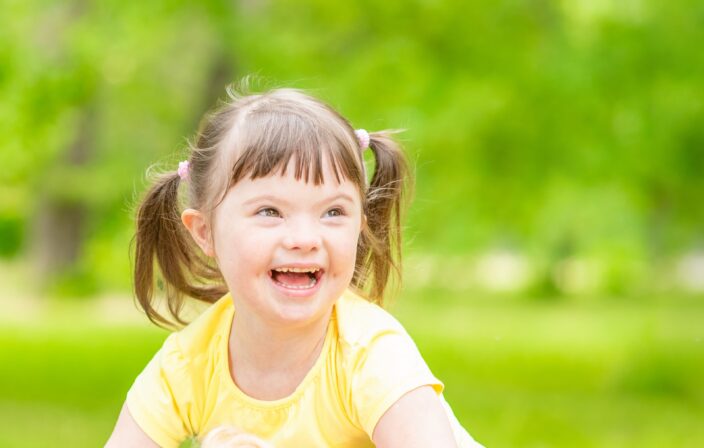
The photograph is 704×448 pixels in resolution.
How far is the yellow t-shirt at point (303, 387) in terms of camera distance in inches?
111

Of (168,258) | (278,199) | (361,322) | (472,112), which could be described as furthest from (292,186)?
(472,112)

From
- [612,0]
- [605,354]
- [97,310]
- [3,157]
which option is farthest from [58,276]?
[612,0]

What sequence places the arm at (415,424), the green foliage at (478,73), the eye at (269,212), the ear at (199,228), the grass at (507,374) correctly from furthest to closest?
the green foliage at (478,73), the grass at (507,374), the ear at (199,228), the eye at (269,212), the arm at (415,424)

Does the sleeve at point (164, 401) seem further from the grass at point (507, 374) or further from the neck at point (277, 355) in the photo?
the grass at point (507, 374)

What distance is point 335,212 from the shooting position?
9.36ft

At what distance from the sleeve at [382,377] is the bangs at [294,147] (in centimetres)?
42

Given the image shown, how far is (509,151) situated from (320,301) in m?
5.93

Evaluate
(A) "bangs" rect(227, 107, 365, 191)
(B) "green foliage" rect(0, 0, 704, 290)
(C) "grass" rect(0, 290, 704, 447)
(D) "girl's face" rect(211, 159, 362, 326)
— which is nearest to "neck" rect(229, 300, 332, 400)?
(D) "girl's face" rect(211, 159, 362, 326)

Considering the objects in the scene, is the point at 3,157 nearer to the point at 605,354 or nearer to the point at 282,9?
the point at 282,9

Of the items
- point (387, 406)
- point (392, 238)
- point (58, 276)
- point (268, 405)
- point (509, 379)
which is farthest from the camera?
point (58, 276)

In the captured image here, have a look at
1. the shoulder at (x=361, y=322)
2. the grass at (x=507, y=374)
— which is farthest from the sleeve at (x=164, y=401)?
the grass at (x=507, y=374)

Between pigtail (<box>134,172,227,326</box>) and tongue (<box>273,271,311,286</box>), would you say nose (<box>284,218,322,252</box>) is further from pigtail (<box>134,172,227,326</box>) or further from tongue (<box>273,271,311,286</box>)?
pigtail (<box>134,172,227,326</box>)

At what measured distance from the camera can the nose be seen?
2736 millimetres

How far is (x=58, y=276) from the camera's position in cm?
1666
